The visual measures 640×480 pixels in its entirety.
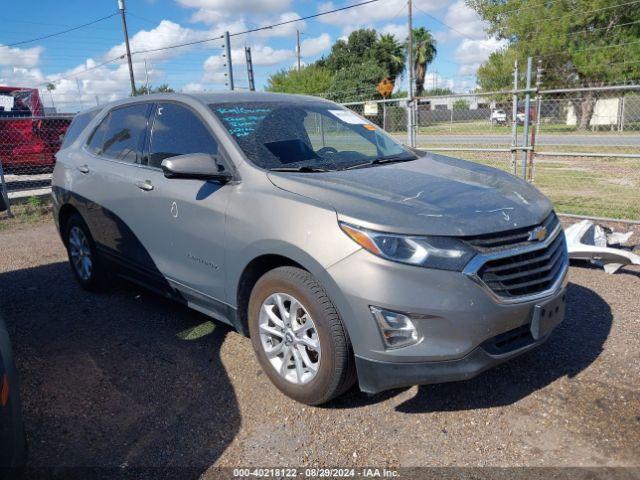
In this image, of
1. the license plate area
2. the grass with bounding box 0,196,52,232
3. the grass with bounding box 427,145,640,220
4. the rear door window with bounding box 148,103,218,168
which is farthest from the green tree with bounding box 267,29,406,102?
the license plate area

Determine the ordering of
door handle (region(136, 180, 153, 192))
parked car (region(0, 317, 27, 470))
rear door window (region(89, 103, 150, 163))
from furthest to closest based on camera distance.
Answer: rear door window (region(89, 103, 150, 163)), door handle (region(136, 180, 153, 192)), parked car (region(0, 317, 27, 470))

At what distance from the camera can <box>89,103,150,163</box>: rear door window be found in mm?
4250

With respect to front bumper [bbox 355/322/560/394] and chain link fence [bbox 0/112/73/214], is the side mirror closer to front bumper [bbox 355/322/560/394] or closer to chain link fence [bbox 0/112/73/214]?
front bumper [bbox 355/322/560/394]

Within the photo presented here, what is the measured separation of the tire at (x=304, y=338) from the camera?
→ 276 cm

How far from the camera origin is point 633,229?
6879 millimetres

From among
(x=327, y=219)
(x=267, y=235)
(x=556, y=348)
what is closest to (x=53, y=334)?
(x=267, y=235)

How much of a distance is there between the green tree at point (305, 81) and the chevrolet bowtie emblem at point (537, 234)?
127ft

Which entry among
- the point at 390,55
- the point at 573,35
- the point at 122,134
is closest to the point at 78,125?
the point at 122,134

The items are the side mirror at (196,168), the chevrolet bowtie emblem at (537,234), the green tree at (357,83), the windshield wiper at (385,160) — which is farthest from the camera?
the green tree at (357,83)

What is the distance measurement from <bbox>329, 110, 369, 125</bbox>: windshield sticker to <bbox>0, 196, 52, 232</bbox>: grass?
6.80 m

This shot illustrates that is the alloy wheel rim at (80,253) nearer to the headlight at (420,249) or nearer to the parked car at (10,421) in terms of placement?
the parked car at (10,421)

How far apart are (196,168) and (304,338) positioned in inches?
47.6

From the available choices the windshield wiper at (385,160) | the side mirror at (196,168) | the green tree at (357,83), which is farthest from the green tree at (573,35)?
the side mirror at (196,168)

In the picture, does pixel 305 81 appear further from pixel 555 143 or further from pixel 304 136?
pixel 304 136
